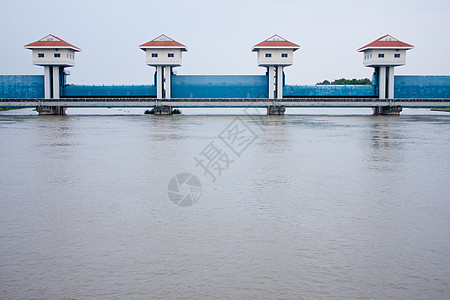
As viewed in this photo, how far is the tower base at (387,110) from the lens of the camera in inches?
1873

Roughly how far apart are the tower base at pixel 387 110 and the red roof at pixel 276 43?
1149 centimetres

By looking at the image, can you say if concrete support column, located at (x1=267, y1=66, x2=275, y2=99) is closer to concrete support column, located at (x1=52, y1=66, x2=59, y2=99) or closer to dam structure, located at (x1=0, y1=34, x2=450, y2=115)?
dam structure, located at (x1=0, y1=34, x2=450, y2=115)

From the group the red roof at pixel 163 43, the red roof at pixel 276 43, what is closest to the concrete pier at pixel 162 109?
the red roof at pixel 163 43

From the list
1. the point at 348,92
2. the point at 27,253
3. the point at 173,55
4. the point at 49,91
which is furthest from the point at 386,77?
the point at 27,253

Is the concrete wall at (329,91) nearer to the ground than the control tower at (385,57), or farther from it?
nearer to the ground

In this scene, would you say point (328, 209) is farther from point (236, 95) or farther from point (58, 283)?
point (236, 95)

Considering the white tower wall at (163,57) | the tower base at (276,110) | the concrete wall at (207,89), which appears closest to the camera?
the white tower wall at (163,57)

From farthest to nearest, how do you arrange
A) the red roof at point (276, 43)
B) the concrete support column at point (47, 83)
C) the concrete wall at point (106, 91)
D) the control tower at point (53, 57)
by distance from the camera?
the concrete wall at point (106, 91), the concrete support column at point (47, 83), the control tower at point (53, 57), the red roof at point (276, 43)

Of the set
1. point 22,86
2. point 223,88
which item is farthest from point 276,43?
point 22,86

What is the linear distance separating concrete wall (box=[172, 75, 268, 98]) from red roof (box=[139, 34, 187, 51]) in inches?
133

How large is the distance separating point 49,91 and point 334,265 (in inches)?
1809

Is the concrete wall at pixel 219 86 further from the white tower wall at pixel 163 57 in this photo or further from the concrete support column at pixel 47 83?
the concrete support column at pixel 47 83

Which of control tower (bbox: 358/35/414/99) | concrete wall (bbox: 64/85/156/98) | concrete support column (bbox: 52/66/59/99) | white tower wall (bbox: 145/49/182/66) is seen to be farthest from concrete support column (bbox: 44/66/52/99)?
control tower (bbox: 358/35/414/99)

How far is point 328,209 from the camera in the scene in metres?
8.30
